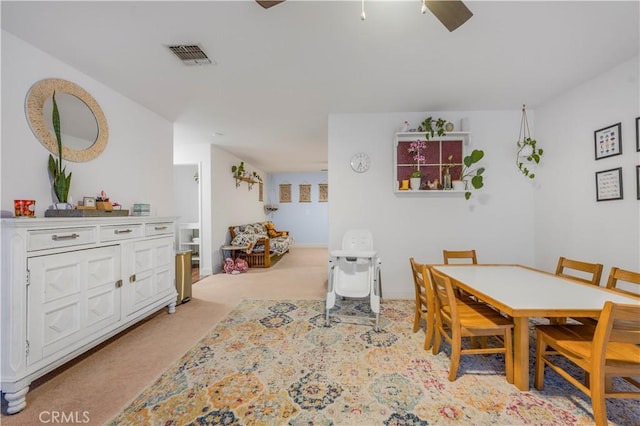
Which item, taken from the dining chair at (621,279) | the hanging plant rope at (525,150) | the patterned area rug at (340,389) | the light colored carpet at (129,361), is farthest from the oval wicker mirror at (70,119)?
the hanging plant rope at (525,150)

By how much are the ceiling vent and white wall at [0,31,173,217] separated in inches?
43.9

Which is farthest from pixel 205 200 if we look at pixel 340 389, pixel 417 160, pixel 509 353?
pixel 509 353

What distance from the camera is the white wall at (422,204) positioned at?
3.49 metres

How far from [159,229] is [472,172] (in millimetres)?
3936

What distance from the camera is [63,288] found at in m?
1.86

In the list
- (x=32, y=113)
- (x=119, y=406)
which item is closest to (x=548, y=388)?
(x=119, y=406)

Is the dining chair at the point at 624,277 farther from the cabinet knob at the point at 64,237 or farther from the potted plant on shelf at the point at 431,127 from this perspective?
the cabinet knob at the point at 64,237

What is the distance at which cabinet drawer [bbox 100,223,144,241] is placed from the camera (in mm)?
2219

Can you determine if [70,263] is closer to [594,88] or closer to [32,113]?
[32,113]

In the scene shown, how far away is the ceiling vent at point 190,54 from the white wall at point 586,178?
3769 mm

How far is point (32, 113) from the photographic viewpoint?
208cm

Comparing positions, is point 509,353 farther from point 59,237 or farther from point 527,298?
point 59,237

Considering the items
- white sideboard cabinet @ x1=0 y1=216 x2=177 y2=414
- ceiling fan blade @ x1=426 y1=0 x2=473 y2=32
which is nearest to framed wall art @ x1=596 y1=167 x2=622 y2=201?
ceiling fan blade @ x1=426 y1=0 x2=473 y2=32

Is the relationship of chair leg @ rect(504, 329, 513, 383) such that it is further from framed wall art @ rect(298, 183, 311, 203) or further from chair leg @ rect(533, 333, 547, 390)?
framed wall art @ rect(298, 183, 311, 203)
